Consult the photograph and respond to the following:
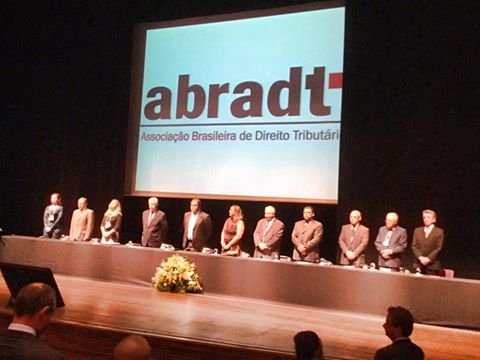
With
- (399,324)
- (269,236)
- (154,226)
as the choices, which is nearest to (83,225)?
(154,226)

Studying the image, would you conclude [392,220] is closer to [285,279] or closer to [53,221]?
[285,279]

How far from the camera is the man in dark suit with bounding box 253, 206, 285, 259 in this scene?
629 centimetres

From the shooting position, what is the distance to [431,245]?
18.2 feet

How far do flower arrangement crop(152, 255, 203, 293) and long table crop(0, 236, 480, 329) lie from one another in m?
0.09

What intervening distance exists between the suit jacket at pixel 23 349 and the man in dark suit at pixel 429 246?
440 cm

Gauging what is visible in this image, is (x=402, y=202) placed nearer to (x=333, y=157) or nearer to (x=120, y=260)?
(x=333, y=157)

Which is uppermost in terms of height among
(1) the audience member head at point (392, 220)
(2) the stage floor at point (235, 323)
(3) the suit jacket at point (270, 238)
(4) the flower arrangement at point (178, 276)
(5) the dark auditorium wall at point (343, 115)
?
(5) the dark auditorium wall at point (343, 115)

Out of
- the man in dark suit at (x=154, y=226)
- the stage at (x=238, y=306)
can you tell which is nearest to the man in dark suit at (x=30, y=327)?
the stage at (x=238, y=306)

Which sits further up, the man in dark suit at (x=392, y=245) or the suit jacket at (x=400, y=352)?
the man in dark suit at (x=392, y=245)

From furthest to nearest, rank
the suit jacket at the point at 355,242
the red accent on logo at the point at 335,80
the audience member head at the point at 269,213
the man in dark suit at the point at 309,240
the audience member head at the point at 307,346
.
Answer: the red accent on logo at the point at 335,80 < the audience member head at the point at 269,213 < the man in dark suit at the point at 309,240 < the suit jacket at the point at 355,242 < the audience member head at the point at 307,346

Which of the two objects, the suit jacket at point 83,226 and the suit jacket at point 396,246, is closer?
the suit jacket at point 396,246

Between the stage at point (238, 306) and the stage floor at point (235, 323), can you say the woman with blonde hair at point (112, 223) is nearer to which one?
the stage at point (238, 306)

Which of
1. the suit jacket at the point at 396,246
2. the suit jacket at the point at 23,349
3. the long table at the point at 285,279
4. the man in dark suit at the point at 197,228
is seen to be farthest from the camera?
the man in dark suit at the point at 197,228

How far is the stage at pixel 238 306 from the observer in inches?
148
